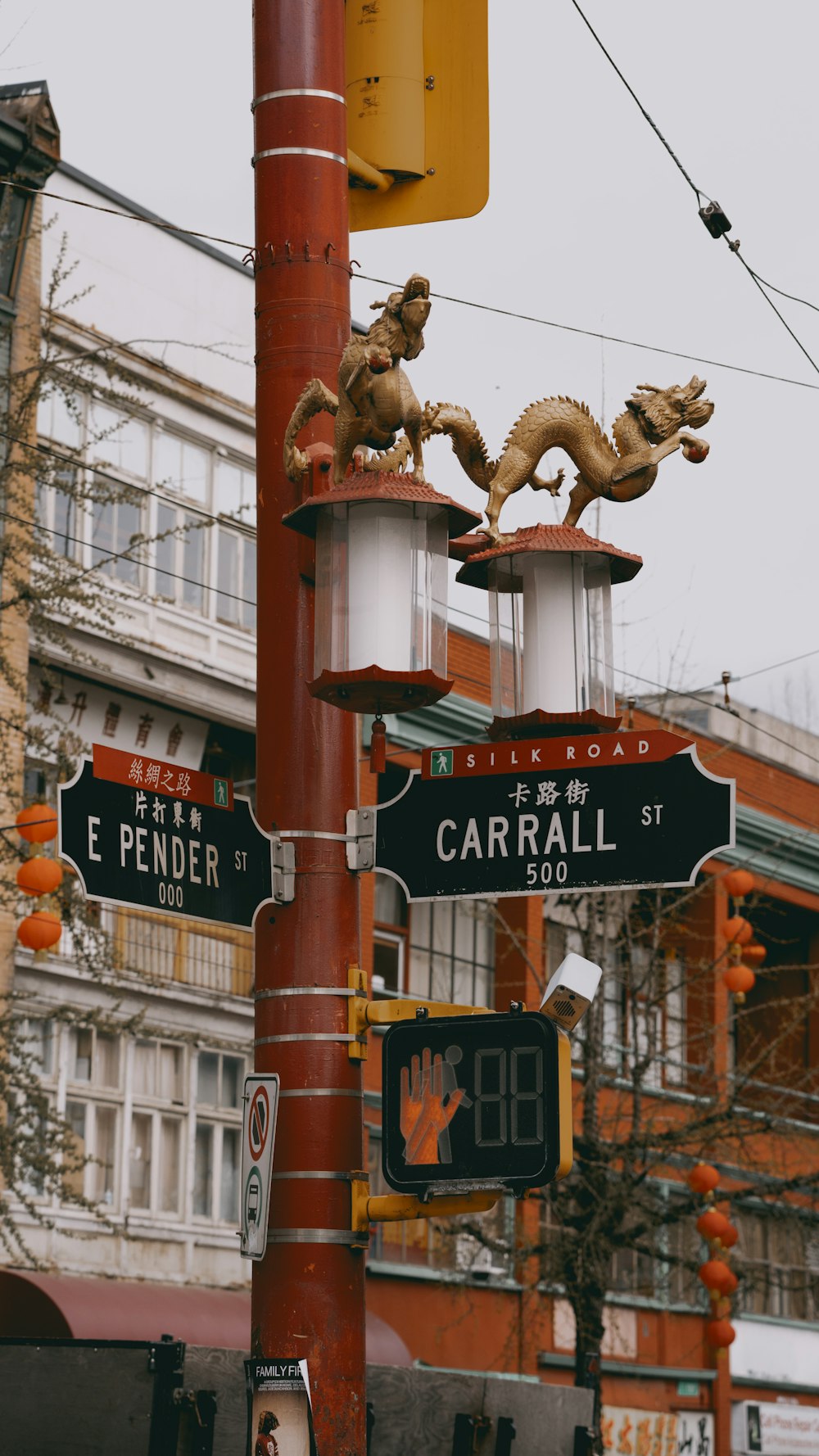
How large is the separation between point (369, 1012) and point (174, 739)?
21913 mm

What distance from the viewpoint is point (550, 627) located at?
19.6 feet

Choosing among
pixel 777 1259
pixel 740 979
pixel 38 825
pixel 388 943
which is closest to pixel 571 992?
pixel 38 825

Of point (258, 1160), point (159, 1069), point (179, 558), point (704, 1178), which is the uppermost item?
point (179, 558)

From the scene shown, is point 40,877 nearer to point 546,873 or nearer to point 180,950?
point 180,950

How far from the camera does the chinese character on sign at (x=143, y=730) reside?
27.0 metres

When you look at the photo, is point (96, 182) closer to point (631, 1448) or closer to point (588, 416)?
point (631, 1448)

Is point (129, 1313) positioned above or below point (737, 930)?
below

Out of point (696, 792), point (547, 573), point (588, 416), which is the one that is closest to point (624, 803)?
point (696, 792)

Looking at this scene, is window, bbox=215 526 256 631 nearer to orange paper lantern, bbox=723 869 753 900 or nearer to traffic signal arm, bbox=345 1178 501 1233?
orange paper lantern, bbox=723 869 753 900

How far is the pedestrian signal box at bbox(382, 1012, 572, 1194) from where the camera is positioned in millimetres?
5414

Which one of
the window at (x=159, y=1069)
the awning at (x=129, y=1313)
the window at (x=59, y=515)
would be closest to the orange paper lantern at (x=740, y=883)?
the awning at (x=129, y=1313)

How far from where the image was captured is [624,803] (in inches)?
229

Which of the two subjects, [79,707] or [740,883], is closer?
[740,883]

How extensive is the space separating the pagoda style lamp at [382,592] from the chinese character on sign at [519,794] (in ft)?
1.49
